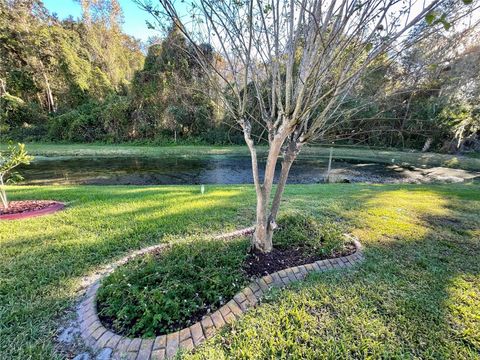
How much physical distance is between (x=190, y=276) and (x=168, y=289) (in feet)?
0.93

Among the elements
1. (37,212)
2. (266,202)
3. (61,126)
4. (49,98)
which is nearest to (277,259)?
(266,202)

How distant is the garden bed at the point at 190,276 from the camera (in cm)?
182

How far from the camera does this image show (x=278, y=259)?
261cm

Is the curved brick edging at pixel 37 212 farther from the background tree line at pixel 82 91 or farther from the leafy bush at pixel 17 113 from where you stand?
the leafy bush at pixel 17 113

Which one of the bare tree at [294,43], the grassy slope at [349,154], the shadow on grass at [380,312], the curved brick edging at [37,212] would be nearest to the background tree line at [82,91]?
the grassy slope at [349,154]

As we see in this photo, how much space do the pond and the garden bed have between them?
699cm

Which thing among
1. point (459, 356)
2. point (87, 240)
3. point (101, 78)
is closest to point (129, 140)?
point (101, 78)

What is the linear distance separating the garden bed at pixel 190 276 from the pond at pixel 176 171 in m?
6.99

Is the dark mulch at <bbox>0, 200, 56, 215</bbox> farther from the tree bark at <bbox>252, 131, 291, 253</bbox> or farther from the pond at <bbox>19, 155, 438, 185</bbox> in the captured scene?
the pond at <bbox>19, 155, 438, 185</bbox>

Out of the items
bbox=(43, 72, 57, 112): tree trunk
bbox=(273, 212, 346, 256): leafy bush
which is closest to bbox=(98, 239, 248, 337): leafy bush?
bbox=(273, 212, 346, 256): leafy bush

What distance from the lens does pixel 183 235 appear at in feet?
11.1

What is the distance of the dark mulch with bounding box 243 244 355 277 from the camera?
2.42 metres

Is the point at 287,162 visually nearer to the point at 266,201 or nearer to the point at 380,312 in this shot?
the point at 266,201

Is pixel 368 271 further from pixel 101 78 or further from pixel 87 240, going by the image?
pixel 101 78
